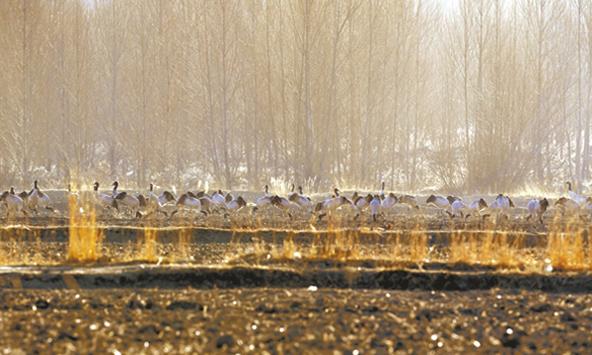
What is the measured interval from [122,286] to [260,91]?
2261 cm

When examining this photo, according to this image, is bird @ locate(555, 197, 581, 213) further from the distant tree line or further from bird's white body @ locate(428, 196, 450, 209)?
the distant tree line

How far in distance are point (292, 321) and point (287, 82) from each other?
23505mm

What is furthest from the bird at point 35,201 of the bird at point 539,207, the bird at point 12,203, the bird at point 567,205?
the bird at point 567,205

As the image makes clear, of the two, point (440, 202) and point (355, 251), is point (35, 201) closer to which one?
point (440, 202)

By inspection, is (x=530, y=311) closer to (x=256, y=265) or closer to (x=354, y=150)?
(x=256, y=265)

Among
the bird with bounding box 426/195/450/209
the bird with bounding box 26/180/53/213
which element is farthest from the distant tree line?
the bird with bounding box 26/180/53/213

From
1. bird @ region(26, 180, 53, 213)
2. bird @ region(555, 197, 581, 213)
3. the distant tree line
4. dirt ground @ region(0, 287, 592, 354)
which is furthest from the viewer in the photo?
the distant tree line

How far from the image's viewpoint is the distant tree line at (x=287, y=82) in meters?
29.8

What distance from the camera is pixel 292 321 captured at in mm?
7777

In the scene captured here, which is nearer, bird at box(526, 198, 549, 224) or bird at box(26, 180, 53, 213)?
bird at box(526, 198, 549, 224)

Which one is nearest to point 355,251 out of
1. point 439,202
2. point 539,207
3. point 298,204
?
point 539,207

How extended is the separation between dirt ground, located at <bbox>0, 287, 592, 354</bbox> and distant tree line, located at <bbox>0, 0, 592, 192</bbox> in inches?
770

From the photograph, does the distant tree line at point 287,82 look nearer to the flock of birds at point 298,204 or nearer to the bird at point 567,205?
the flock of birds at point 298,204

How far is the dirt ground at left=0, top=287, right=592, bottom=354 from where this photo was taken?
6965 mm
